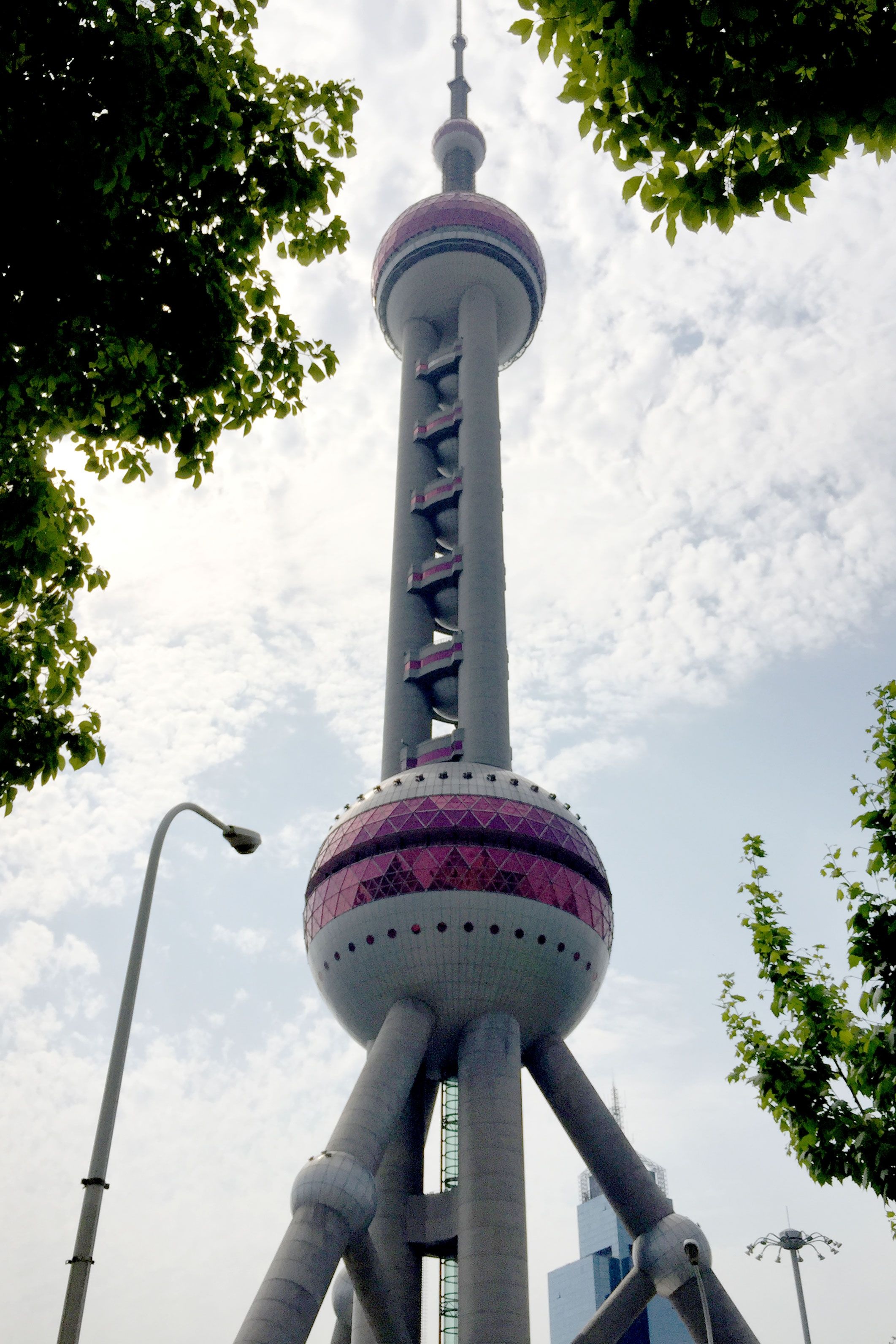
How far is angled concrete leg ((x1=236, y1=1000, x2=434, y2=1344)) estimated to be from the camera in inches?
1419

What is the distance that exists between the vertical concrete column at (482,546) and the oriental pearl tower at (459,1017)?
0.49 feet

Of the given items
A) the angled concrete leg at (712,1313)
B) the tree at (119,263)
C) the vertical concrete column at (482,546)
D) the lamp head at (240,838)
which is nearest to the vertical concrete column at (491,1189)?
the angled concrete leg at (712,1313)

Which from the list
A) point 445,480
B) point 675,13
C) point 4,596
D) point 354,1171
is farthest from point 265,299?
point 445,480

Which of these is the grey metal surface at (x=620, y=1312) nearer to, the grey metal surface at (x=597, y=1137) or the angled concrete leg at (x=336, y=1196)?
the grey metal surface at (x=597, y=1137)

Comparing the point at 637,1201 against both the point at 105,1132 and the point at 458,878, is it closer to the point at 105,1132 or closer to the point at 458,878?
the point at 458,878

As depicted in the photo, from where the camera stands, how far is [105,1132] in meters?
11.7

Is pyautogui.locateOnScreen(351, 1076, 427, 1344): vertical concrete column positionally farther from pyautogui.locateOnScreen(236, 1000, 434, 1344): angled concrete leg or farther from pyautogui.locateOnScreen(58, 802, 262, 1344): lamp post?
pyautogui.locateOnScreen(58, 802, 262, 1344): lamp post

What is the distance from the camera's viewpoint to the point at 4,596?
12008 millimetres

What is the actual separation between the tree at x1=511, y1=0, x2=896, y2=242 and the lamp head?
31.4ft

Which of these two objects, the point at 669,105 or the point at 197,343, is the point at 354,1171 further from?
the point at 669,105

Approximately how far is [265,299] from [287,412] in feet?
4.34

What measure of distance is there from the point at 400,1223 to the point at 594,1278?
12020 cm

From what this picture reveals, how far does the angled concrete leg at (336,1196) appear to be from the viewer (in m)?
36.0

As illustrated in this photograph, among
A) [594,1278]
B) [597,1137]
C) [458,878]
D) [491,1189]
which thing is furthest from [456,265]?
[594,1278]
